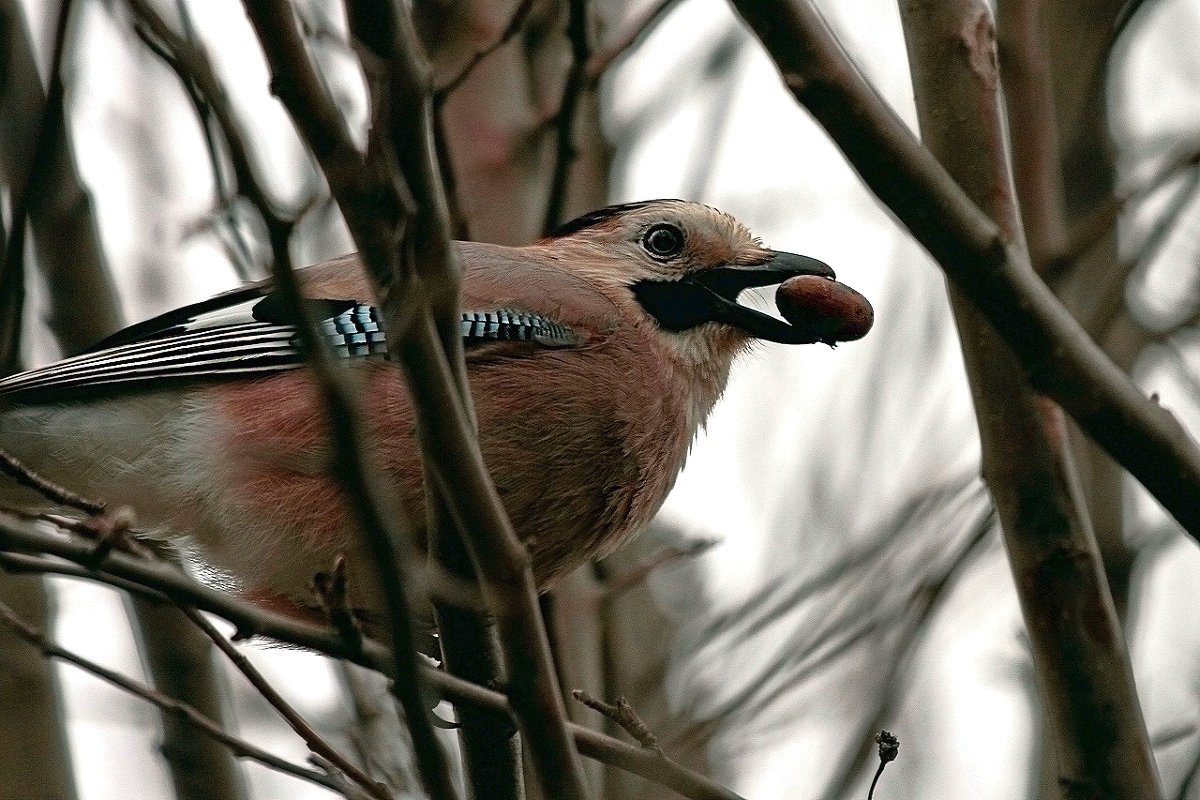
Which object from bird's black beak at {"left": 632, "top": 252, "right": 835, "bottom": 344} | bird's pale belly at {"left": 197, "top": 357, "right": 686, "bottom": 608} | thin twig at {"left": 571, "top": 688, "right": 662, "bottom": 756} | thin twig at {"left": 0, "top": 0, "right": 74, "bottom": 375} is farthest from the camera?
bird's black beak at {"left": 632, "top": 252, "right": 835, "bottom": 344}

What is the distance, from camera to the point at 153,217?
6.96 meters

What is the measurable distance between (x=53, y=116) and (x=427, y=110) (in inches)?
91.4

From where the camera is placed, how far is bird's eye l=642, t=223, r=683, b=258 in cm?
621

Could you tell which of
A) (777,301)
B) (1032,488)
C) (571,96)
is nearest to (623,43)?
(571,96)

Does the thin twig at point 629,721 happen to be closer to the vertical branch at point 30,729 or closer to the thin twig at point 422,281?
the thin twig at point 422,281

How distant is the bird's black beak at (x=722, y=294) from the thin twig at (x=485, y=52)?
113 centimetres

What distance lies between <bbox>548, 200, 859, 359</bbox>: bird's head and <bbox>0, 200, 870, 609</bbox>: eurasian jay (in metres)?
0.21

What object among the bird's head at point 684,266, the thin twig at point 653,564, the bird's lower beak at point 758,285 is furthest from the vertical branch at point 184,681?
the bird's lower beak at point 758,285

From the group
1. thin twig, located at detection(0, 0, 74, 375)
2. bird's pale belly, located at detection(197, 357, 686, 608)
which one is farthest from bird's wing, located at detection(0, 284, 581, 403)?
thin twig, located at detection(0, 0, 74, 375)

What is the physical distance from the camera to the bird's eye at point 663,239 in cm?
621

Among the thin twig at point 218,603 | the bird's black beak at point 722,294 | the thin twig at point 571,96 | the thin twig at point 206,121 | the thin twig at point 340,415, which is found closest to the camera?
the thin twig at point 340,415

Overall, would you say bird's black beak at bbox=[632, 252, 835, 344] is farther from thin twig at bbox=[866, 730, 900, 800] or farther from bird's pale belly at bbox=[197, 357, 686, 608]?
thin twig at bbox=[866, 730, 900, 800]

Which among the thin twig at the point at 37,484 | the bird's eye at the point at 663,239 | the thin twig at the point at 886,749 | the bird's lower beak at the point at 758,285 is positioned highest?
the bird's eye at the point at 663,239

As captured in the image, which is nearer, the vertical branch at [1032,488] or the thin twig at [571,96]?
the vertical branch at [1032,488]
